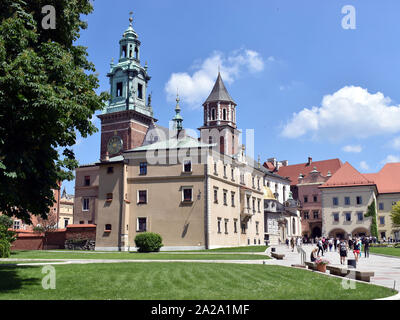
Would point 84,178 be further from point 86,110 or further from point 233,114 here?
point 86,110

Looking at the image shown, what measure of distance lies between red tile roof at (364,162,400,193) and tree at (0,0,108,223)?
277 feet

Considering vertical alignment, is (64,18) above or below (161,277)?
above

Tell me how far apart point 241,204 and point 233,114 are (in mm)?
25713

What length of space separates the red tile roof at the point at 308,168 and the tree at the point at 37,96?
9554 cm

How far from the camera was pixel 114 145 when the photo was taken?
76.0m

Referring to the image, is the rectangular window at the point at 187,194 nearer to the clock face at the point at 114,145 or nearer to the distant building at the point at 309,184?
the clock face at the point at 114,145

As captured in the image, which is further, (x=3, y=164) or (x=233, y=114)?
(x=233, y=114)

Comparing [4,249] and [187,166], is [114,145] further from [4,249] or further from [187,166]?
[4,249]

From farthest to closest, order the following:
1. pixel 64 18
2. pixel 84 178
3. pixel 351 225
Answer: pixel 351 225 < pixel 84 178 < pixel 64 18

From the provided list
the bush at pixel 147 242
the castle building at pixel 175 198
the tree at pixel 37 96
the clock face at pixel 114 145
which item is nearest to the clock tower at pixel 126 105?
the clock face at pixel 114 145

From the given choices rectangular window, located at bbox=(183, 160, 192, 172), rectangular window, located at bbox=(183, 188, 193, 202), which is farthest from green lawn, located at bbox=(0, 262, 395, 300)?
rectangular window, located at bbox=(183, 160, 192, 172)

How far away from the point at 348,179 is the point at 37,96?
81000 mm
